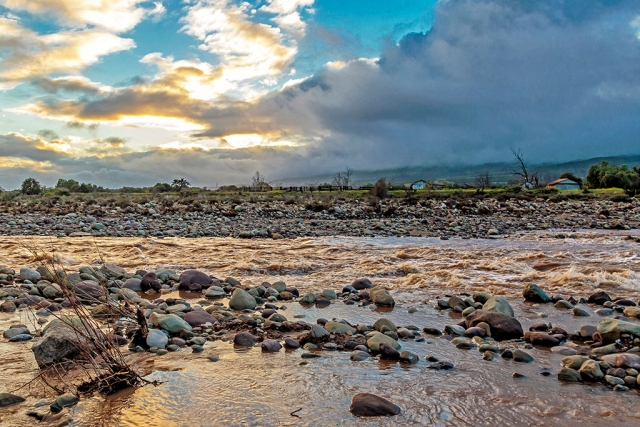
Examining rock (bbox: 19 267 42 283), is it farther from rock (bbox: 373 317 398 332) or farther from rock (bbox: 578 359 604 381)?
rock (bbox: 578 359 604 381)

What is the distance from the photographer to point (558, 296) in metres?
8.52

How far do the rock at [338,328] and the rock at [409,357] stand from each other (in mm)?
1008

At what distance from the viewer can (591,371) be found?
183 inches

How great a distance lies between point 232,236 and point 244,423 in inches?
603

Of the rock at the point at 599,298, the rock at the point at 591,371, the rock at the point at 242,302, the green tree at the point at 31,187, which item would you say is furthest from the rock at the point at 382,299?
the green tree at the point at 31,187

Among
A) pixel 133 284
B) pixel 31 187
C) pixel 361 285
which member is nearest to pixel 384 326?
pixel 361 285

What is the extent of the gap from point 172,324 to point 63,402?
2201mm

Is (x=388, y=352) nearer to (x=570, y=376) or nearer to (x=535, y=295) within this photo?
(x=570, y=376)

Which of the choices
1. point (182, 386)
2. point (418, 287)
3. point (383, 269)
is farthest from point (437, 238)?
point (182, 386)

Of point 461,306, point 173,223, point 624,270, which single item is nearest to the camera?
point 461,306

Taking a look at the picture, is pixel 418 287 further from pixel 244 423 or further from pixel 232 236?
pixel 232 236

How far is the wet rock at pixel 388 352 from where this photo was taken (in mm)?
5267

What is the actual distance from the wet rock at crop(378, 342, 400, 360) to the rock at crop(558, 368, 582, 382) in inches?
65.3

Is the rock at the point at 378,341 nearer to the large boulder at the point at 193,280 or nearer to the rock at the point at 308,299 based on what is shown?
the rock at the point at 308,299
